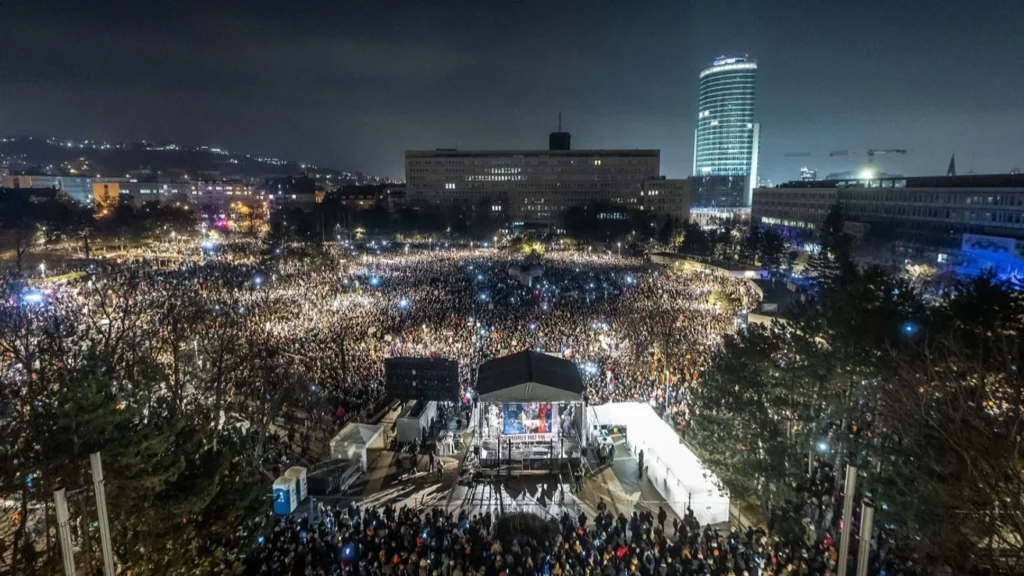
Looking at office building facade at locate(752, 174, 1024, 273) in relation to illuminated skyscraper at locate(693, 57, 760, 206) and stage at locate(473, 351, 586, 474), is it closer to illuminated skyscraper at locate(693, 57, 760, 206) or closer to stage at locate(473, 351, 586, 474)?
stage at locate(473, 351, 586, 474)

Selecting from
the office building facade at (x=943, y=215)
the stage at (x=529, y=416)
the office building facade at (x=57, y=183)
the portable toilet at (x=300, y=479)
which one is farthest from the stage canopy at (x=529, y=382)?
the office building facade at (x=57, y=183)

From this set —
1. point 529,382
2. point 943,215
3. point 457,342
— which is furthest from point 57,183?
point 943,215

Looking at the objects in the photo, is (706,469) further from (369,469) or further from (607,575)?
(369,469)

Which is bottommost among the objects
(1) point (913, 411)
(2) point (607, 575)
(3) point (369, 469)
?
(3) point (369, 469)

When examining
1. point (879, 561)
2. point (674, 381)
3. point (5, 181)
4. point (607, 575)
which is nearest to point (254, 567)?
point (607, 575)

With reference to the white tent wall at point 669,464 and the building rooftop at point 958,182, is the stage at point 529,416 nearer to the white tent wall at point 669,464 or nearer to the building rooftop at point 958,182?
the white tent wall at point 669,464

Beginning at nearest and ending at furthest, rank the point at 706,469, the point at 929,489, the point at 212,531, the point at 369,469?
the point at 929,489
the point at 212,531
the point at 706,469
the point at 369,469
